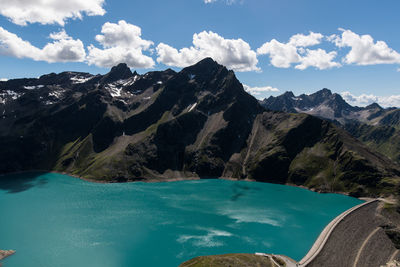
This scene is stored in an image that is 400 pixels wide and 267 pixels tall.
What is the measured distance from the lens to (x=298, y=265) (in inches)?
4104

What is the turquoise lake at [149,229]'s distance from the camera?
11625cm

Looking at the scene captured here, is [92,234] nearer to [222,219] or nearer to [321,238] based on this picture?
[222,219]

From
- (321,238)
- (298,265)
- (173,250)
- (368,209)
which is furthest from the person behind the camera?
(368,209)

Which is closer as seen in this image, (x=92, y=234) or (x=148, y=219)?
(x=92, y=234)

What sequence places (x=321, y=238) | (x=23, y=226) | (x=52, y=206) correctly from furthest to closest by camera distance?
(x=52, y=206) → (x=23, y=226) → (x=321, y=238)

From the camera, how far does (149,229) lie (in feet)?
474

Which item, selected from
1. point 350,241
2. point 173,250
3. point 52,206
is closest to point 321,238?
point 350,241

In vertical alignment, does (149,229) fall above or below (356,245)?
below

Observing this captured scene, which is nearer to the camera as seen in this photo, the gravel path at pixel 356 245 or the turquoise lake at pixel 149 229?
the gravel path at pixel 356 245

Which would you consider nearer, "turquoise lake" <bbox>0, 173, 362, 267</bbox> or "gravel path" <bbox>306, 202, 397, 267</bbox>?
"gravel path" <bbox>306, 202, 397, 267</bbox>

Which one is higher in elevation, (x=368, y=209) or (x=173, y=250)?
(x=368, y=209)

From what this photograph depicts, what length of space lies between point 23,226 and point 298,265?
490 ft

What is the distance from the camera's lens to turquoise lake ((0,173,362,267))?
116250 millimetres

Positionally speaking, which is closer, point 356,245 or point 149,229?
point 356,245
